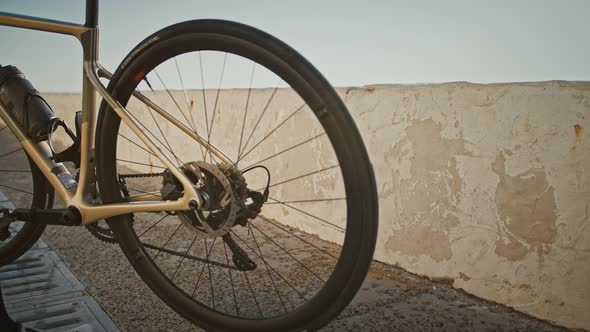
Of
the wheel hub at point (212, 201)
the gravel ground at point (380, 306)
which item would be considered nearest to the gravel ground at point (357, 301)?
the gravel ground at point (380, 306)

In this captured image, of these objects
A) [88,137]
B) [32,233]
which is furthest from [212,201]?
[32,233]

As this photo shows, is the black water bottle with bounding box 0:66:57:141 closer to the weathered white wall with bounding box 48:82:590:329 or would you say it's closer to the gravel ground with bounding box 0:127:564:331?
the gravel ground with bounding box 0:127:564:331

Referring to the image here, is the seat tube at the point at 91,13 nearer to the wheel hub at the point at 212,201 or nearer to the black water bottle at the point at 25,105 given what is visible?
the black water bottle at the point at 25,105

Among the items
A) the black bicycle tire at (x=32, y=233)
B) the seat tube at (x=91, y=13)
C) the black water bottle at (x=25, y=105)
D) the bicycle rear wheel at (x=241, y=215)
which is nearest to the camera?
the bicycle rear wheel at (x=241, y=215)

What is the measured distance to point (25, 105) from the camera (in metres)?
Answer: 1.85

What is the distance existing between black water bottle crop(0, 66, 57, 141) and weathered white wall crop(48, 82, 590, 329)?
1.64m

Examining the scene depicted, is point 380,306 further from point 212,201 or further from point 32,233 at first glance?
point 32,233

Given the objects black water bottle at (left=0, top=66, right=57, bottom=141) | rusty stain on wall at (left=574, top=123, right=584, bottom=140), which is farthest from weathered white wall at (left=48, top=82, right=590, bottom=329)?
black water bottle at (left=0, top=66, right=57, bottom=141)

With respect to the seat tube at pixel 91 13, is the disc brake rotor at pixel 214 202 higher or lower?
lower

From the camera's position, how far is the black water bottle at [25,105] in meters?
1.84

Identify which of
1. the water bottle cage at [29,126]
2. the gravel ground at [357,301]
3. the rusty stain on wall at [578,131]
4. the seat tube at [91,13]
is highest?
the seat tube at [91,13]

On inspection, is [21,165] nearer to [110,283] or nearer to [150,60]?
[110,283]

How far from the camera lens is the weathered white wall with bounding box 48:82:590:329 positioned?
1.83m

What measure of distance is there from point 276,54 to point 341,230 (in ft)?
5.70
